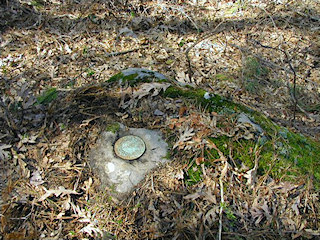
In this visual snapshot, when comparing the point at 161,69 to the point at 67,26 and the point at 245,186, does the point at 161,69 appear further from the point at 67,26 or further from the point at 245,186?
the point at 245,186

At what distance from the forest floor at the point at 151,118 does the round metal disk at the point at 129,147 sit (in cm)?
39

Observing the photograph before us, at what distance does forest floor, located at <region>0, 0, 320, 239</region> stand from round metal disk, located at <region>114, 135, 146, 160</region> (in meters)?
0.39

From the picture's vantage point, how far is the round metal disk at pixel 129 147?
133 inches

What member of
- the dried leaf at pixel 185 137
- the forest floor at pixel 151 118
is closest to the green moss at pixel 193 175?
the forest floor at pixel 151 118

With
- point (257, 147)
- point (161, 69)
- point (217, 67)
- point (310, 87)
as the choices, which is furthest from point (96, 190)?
point (310, 87)

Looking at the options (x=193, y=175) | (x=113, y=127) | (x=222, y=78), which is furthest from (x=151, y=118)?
(x=222, y=78)

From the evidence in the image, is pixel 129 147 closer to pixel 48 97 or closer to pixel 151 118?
pixel 151 118

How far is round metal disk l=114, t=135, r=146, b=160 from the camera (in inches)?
133

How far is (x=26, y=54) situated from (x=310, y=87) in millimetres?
6620

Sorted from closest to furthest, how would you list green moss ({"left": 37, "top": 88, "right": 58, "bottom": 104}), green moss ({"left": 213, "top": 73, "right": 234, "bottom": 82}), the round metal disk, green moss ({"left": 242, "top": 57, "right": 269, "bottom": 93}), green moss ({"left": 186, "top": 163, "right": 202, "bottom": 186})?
green moss ({"left": 186, "top": 163, "right": 202, "bottom": 186}), the round metal disk, green moss ({"left": 37, "top": 88, "right": 58, "bottom": 104}), green moss ({"left": 242, "top": 57, "right": 269, "bottom": 93}), green moss ({"left": 213, "top": 73, "right": 234, "bottom": 82})

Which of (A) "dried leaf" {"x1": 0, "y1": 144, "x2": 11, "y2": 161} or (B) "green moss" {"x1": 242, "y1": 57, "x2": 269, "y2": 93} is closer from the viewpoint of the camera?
(A) "dried leaf" {"x1": 0, "y1": 144, "x2": 11, "y2": 161}

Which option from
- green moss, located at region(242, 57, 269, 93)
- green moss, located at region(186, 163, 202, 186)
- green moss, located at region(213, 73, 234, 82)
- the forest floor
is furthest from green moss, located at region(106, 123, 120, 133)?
green moss, located at region(242, 57, 269, 93)

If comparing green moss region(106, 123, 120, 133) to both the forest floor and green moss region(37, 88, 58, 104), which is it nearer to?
the forest floor

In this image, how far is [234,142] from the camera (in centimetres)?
329
